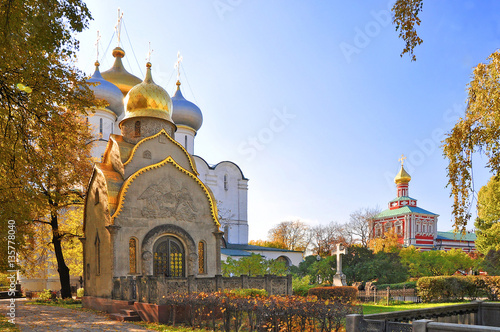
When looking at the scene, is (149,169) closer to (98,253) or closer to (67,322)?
(98,253)

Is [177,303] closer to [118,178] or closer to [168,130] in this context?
[118,178]

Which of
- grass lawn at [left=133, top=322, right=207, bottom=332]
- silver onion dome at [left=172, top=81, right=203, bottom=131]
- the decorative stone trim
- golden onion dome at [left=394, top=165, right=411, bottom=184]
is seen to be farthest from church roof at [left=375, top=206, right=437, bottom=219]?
grass lawn at [left=133, top=322, right=207, bottom=332]

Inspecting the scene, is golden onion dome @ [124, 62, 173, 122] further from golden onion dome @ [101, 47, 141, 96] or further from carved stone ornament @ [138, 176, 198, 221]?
golden onion dome @ [101, 47, 141, 96]

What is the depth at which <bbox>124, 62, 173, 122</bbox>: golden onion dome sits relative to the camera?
1933cm

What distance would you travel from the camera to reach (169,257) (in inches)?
679

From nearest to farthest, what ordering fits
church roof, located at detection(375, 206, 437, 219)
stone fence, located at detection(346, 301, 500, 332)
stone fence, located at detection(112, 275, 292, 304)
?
stone fence, located at detection(346, 301, 500, 332), stone fence, located at detection(112, 275, 292, 304), church roof, located at detection(375, 206, 437, 219)

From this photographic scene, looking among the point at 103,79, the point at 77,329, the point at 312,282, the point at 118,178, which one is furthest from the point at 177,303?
the point at 103,79

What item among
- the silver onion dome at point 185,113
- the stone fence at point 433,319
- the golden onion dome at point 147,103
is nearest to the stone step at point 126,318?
the stone fence at point 433,319

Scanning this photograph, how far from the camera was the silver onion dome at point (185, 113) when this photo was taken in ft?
119

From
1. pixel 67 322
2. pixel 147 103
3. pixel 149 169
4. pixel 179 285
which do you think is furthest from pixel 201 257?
pixel 147 103

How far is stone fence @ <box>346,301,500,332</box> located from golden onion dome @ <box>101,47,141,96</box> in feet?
100

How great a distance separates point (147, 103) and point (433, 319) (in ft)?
48.6

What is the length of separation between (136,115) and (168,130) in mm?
1602

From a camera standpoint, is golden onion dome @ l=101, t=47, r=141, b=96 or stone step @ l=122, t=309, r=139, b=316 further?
golden onion dome @ l=101, t=47, r=141, b=96
